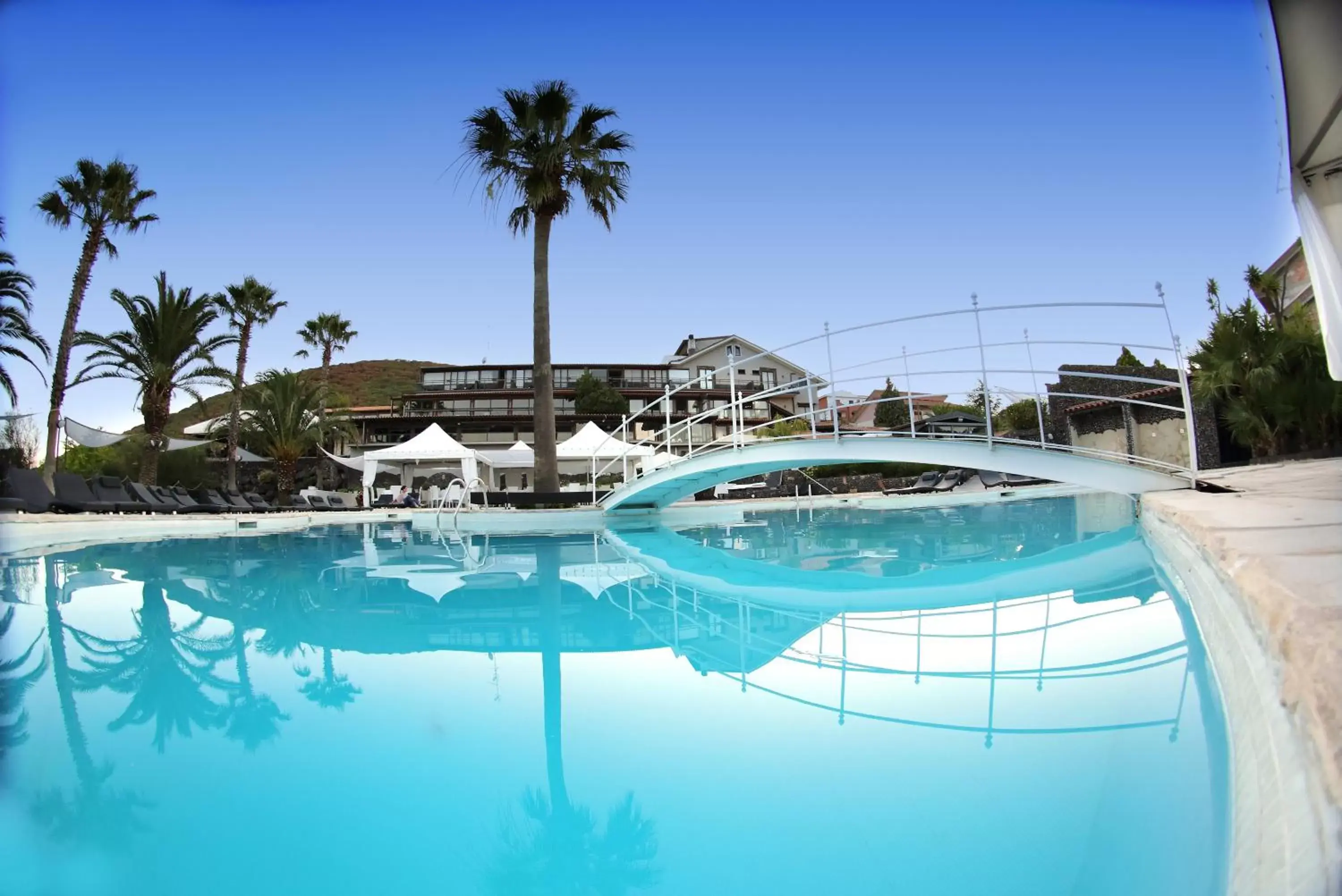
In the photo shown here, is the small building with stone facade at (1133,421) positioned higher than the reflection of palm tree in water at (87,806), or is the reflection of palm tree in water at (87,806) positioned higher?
the small building with stone facade at (1133,421)

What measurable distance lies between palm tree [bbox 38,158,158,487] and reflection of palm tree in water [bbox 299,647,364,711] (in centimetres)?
2099

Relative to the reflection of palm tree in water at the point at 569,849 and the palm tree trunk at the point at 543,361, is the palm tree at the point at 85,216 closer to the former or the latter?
the palm tree trunk at the point at 543,361

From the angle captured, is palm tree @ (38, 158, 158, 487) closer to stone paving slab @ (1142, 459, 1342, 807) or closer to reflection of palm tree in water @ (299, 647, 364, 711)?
reflection of palm tree in water @ (299, 647, 364, 711)

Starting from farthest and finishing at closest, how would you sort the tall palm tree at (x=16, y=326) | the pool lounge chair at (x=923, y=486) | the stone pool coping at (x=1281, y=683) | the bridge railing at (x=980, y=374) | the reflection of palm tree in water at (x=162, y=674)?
the pool lounge chair at (x=923, y=486) < the tall palm tree at (x=16, y=326) < the bridge railing at (x=980, y=374) < the reflection of palm tree in water at (x=162, y=674) < the stone pool coping at (x=1281, y=683)

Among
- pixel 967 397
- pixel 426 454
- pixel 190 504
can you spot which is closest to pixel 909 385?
pixel 967 397

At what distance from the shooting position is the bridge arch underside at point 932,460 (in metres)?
9.35

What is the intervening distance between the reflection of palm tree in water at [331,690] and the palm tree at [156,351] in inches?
963

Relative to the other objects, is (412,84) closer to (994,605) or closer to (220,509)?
(994,605)

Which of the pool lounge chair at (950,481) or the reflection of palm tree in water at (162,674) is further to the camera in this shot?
the pool lounge chair at (950,481)

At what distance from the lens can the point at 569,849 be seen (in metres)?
1.83

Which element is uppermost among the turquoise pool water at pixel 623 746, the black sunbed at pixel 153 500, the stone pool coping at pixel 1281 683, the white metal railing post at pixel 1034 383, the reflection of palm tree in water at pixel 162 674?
the white metal railing post at pixel 1034 383

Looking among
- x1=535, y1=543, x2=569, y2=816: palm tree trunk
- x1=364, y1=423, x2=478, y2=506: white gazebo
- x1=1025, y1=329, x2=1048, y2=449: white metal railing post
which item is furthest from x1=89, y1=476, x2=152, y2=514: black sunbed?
x1=1025, y1=329, x2=1048, y2=449: white metal railing post

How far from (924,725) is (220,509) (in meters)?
20.2

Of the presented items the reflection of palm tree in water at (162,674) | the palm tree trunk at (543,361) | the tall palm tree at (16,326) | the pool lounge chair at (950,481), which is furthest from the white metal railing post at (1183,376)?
the tall palm tree at (16,326)
